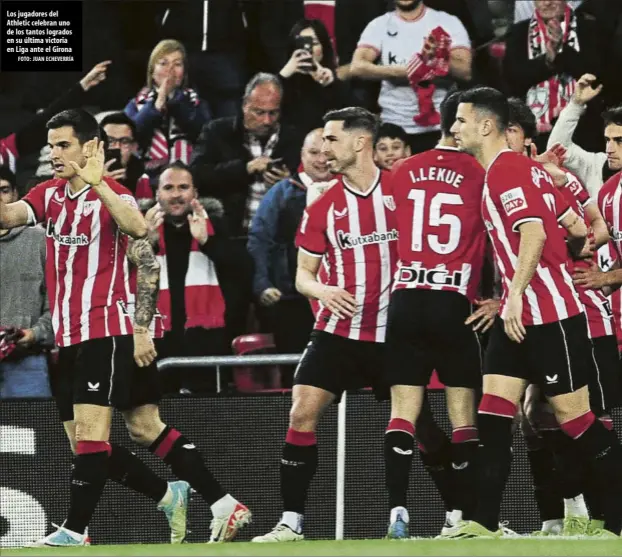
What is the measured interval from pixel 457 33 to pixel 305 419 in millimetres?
3780

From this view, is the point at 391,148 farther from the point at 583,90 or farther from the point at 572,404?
the point at 572,404

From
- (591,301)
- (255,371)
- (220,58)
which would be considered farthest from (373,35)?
(591,301)

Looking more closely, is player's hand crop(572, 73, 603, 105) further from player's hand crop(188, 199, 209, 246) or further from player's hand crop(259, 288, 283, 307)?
player's hand crop(188, 199, 209, 246)

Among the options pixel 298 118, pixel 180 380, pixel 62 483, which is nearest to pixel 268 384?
pixel 180 380

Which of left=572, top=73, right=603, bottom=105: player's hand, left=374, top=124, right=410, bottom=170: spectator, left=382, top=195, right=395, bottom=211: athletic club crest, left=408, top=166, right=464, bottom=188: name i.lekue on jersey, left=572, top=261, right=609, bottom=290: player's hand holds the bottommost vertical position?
left=572, top=261, right=609, bottom=290: player's hand

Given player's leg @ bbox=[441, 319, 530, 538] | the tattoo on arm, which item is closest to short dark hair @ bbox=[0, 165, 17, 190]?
the tattoo on arm

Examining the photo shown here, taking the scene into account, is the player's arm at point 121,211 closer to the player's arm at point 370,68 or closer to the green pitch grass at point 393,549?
the green pitch grass at point 393,549

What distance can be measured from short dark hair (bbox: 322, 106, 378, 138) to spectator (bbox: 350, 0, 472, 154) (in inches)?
86.7

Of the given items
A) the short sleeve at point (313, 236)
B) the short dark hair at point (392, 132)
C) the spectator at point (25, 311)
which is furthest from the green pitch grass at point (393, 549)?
the short dark hair at point (392, 132)

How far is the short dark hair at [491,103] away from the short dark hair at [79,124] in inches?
72.0

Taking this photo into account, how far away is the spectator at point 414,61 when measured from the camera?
922 cm

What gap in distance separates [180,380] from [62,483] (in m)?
1.15

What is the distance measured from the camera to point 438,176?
6.42m

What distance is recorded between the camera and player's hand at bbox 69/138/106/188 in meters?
6.46
